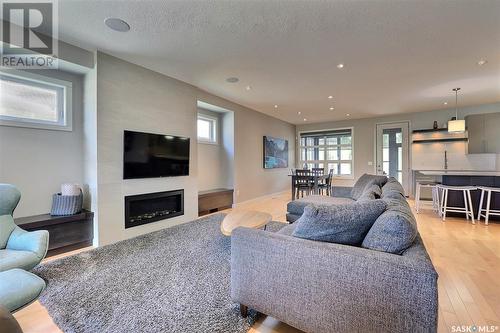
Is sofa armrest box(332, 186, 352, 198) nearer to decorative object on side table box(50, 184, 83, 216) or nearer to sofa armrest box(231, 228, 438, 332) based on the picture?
sofa armrest box(231, 228, 438, 332)

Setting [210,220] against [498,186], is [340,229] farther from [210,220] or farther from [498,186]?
[498,186]

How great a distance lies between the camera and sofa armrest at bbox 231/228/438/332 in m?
1.09

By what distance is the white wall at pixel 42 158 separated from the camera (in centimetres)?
283

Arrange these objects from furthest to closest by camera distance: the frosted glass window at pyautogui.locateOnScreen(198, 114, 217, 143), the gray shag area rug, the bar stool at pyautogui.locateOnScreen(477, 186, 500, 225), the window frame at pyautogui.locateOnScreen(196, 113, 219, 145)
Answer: the window frame at pyautogui.locateOnScreen(196, 113, 219, 145) < the frosted glass window at pyautogui.locateOnScreen(198, 114, 217, 143) < the bar stool at pyautogui.locateOnScreen(477, 186, 500, 225) < the gray shag area rug

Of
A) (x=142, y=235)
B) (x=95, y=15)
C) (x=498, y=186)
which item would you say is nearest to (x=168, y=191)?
(x=142, y=235)

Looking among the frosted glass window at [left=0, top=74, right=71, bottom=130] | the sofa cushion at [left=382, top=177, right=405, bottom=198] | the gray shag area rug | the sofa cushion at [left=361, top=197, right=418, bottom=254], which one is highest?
the frosted glass window at [left=0, top=74, right=71, bottom=130]

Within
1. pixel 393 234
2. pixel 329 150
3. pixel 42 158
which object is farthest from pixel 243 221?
pixel 329 150

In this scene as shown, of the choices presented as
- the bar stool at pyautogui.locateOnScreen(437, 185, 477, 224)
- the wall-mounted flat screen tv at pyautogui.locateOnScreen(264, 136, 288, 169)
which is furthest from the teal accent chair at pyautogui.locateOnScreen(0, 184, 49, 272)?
the bar stool at pyautogui.locateOnScreen(437, 185, 477, 224)

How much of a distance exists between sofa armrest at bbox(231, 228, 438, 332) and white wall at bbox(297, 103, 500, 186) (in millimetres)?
7221

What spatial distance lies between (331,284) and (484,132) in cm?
758

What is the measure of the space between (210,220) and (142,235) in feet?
4.02

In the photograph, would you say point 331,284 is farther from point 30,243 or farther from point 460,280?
point 30,243

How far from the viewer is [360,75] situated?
13.1 ft

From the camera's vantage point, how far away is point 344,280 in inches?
48.8
